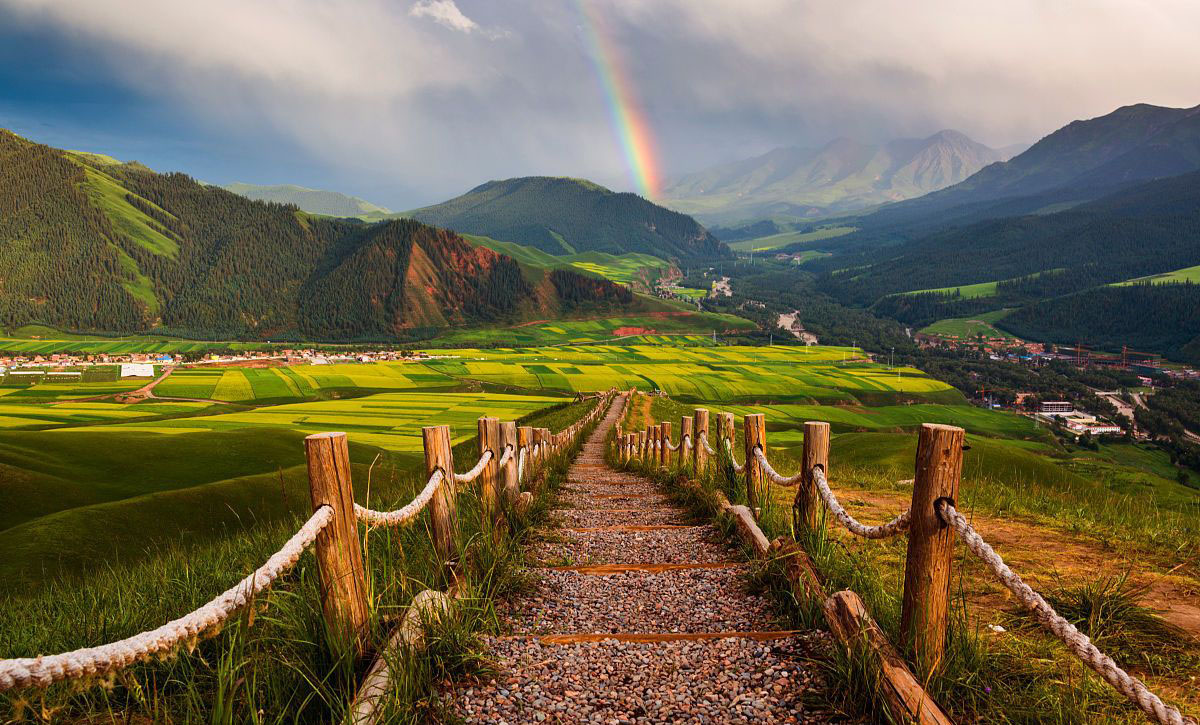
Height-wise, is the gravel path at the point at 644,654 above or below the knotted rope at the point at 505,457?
below

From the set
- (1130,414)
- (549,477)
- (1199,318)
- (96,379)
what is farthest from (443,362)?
(1199,318)

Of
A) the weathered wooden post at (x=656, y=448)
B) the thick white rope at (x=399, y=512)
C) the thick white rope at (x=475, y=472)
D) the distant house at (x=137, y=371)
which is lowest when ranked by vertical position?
the distant house at (x=137, y=371)

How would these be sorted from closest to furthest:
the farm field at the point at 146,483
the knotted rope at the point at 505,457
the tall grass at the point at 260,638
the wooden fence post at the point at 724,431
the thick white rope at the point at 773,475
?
the tall grass at the point at 260,638
the thick white rope at the point at 773,475
the knotted rope at the point at 505,457
the wooden fence post at the point at 724,431
the farm field at the point at 146,483

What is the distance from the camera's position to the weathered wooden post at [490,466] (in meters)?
6.96

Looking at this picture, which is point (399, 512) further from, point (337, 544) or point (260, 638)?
point (260, 638)

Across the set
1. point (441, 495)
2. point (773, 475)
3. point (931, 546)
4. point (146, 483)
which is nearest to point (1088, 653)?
Result: point (931, 546)

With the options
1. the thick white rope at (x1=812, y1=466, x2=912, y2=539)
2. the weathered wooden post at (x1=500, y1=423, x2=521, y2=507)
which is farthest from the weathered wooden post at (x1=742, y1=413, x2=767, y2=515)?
the weathered wooden post at (x1=500, y1=423, x2=521, y2=507)

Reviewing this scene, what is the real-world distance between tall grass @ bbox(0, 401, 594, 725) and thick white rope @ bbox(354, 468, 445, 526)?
16cm

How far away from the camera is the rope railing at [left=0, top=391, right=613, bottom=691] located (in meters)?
2.03

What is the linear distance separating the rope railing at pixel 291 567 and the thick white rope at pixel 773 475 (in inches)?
141

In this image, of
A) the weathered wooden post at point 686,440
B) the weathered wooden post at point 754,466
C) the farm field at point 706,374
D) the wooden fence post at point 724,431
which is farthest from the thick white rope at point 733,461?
the farm field at point 706,374

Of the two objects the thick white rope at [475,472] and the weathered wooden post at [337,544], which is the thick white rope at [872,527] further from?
the thick white rope at [475,472]

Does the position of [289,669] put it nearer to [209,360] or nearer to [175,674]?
[175,674]

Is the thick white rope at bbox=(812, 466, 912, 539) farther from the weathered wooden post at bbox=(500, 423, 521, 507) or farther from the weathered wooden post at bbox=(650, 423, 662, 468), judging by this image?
the weathered wooden post at bbox=(650, 423, 662, 468)
